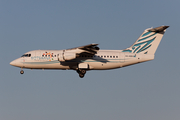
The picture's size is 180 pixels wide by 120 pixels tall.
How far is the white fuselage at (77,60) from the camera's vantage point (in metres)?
34.2

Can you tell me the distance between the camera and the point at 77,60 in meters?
34.2

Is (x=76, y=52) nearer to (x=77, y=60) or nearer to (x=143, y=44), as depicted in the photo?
(x=77, y=60)

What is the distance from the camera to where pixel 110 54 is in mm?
35062

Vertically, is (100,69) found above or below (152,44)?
below

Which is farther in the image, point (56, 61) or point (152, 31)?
point (152, 31)

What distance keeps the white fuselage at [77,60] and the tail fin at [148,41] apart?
3.31 feet

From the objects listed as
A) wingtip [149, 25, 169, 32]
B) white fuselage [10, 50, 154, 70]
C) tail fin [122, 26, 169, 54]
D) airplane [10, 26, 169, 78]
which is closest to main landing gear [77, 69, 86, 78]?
airplane [10, 26, 169, 78]

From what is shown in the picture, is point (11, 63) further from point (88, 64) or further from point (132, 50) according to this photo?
point (132, 50)

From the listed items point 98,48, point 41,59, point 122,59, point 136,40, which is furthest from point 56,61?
point 136,40

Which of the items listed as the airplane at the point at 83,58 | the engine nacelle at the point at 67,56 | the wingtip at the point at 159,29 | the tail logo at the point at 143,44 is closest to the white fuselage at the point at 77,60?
the airplane at the point at 83,58

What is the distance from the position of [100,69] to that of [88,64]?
1.55 meters

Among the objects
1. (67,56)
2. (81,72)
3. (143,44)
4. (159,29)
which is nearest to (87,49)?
(67,56)

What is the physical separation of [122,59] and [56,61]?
717cm

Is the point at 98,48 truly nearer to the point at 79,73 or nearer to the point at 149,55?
the point at 79,73
